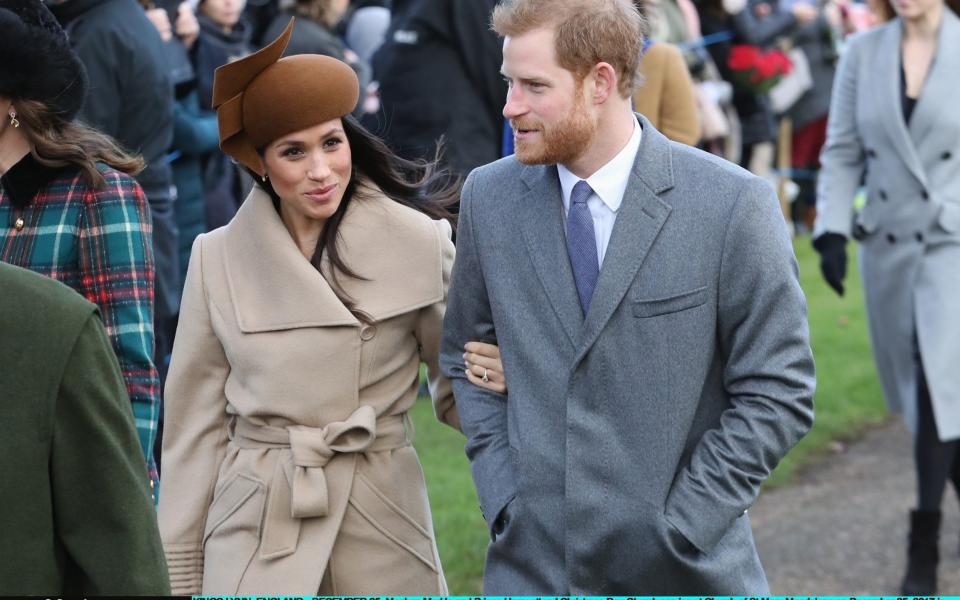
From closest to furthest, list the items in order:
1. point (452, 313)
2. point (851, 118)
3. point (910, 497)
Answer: point (452, 313) < point (851, 118) < point (910, 497)

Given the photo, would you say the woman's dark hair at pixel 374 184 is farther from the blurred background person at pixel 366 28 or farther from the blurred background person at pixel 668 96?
the blurred background person at pixel 366 28

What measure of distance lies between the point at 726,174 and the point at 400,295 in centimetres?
94

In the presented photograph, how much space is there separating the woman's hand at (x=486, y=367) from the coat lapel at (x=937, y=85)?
3.23 m

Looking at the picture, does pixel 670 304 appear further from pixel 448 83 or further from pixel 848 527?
pixel 448 83

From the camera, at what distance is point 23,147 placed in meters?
4.24

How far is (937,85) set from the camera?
21.2 feet

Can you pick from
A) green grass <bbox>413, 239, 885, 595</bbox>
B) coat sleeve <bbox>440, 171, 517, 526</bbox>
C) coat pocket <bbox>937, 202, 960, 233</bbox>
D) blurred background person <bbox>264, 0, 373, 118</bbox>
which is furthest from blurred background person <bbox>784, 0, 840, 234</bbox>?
coat sleeve <bbox>440, 171, 517, 526</bbox>

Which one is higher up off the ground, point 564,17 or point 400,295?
point 564,17

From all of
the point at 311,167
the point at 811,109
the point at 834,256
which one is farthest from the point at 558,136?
the point at 811,109

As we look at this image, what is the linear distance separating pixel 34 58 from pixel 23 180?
0.31 meters

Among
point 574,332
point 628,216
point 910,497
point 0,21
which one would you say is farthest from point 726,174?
point 910,497

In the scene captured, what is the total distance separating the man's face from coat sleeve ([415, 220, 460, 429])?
642mm

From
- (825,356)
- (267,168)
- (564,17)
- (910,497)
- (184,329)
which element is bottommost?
(825,356)

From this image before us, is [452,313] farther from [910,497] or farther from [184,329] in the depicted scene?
[910,497]
